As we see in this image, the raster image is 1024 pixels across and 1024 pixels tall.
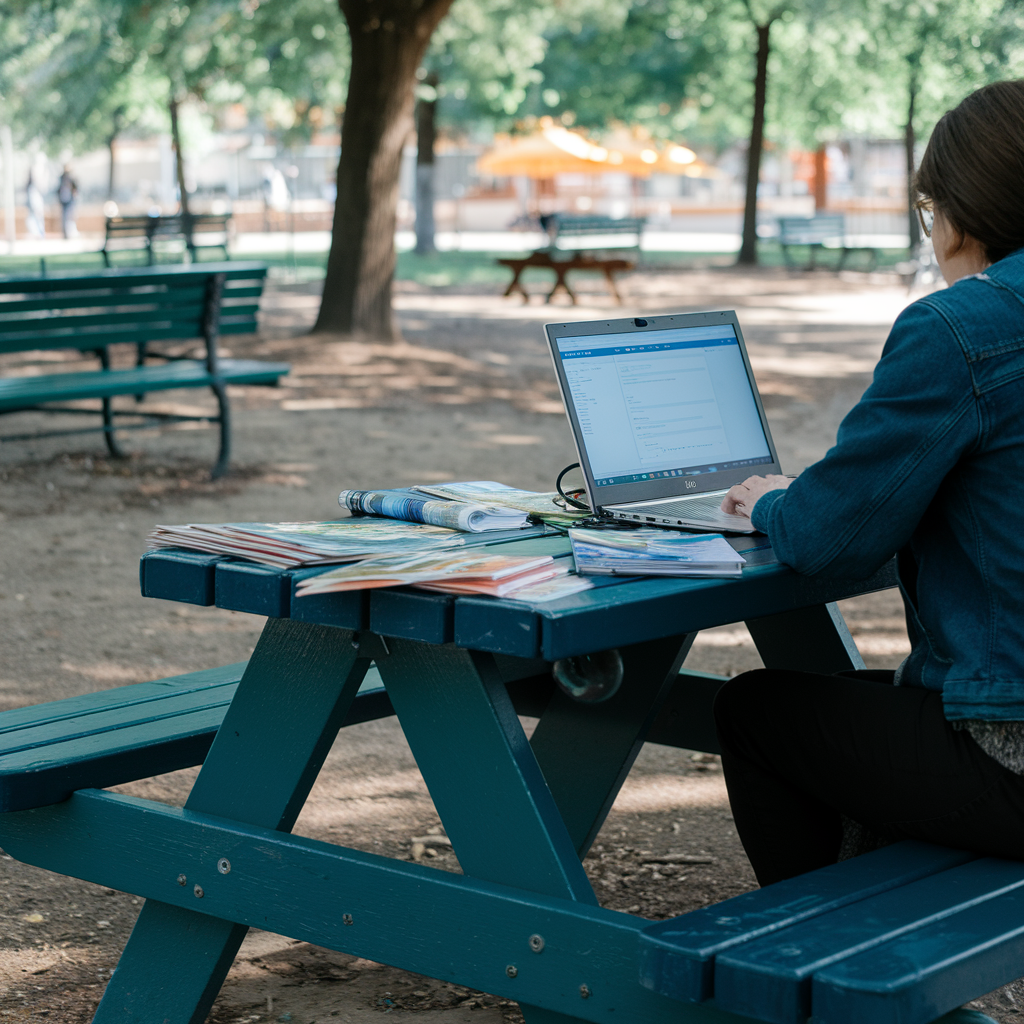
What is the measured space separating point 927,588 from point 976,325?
0.40m

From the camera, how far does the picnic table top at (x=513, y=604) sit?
6.52ft

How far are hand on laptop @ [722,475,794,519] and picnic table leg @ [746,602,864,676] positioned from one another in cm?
53

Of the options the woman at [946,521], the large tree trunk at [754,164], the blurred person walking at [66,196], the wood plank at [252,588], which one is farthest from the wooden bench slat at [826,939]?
the blurred person walking at [66,196]

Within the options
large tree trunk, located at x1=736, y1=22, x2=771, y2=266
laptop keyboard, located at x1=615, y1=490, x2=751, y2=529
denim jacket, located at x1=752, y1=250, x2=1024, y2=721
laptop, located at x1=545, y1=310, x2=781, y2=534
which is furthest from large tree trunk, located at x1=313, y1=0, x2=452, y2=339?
large tree trunk, located at x1=736, y1=22, x2=771, y2=266

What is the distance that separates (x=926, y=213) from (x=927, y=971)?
1.20 meters

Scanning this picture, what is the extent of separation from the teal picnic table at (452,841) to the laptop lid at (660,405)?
33cm

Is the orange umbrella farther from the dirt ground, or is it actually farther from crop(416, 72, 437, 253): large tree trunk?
the dirt ground

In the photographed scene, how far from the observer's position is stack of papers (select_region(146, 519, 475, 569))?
2.26 meters

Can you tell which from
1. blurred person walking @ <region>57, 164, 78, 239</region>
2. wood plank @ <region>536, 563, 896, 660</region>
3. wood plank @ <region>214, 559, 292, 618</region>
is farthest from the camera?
blurred person walking @ <region>57, 164, 78, 239</region>

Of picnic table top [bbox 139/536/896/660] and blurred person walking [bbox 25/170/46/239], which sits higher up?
blurred person walking [bbox 25/170/46/239]

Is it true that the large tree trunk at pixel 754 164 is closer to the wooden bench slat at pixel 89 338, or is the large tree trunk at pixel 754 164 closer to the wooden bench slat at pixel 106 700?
the wooden bench slat at pixel 89 338

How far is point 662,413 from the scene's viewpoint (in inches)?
113

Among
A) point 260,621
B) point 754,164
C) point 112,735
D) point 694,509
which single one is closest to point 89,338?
point 260,621

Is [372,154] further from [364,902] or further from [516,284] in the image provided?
[364,902]
